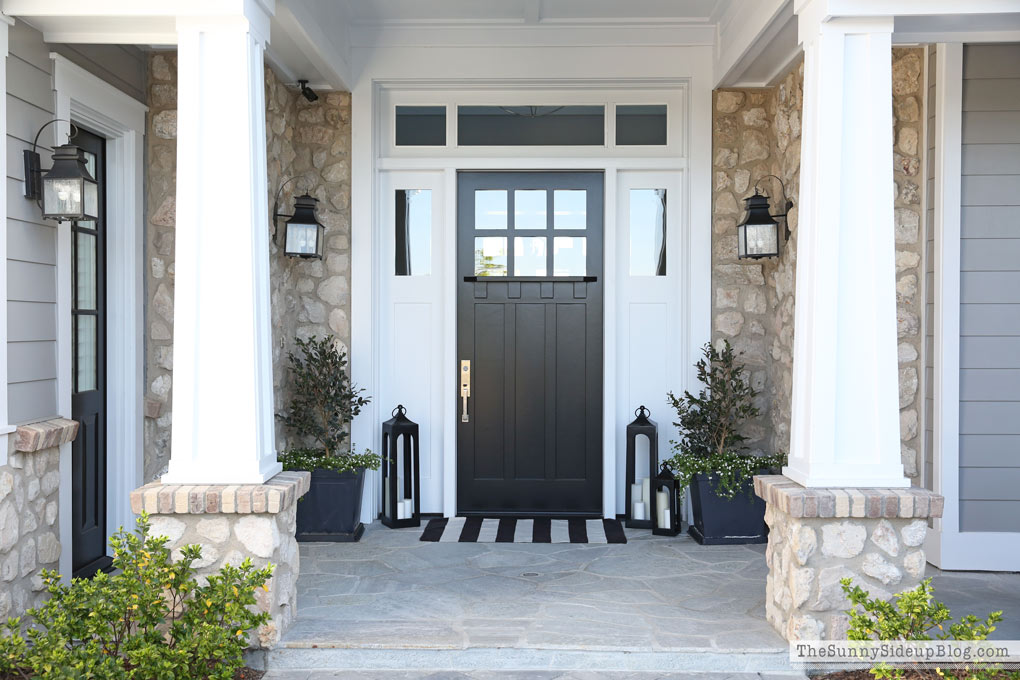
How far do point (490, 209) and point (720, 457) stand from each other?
6.47 ft

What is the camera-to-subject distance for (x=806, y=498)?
3131 mm

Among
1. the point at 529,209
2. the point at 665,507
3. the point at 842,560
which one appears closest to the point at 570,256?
the point at 529,209

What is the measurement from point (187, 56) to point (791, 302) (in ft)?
10.4

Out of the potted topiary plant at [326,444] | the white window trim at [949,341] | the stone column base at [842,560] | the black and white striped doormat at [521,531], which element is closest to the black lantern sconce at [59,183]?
the potted topiary plant at [326,444]

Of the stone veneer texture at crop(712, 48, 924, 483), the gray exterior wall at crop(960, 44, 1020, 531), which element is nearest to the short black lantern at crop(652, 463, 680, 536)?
the stone veneer texture at crop(712, 48, 924, 483)

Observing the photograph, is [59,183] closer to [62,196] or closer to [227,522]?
[62,196]

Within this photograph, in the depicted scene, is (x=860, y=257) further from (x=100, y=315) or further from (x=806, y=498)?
(x=100, y=315)

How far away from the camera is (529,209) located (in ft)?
17.7

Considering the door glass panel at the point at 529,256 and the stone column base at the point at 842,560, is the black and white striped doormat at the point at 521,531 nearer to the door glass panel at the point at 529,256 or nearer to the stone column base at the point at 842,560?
the door glass panel at the point at 529,256

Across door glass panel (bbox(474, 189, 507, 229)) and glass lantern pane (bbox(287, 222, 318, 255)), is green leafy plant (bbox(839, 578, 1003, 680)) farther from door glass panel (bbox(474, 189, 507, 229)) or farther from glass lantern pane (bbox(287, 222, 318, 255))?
glass lantern pane (bbox(287, 222, 318, 255))

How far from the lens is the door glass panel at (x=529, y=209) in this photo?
5391 millimetres

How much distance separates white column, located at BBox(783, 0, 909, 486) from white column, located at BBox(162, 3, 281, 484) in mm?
2056

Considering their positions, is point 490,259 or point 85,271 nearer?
point 85,271

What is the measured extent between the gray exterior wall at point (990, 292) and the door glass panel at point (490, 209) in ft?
8.13
